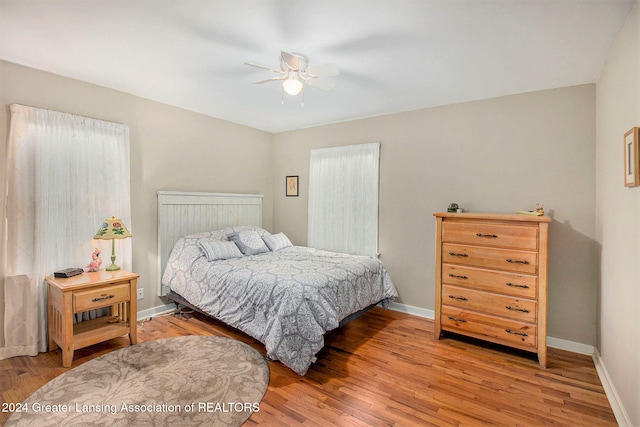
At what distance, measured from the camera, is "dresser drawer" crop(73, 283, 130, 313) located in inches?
102

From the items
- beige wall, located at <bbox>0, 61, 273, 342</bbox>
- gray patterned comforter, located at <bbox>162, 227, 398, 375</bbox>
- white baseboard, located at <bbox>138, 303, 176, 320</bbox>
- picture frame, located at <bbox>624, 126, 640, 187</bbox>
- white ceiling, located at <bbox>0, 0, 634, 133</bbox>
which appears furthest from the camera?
white baseboard, located at <bbox>138, 303, 176, 320</bbox>

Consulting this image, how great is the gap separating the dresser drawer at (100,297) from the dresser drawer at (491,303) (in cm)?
310

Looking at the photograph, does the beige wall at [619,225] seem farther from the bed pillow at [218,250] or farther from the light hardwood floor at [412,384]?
the bed pillow at [218,250]

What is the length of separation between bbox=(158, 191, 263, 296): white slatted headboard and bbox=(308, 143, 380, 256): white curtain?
1.04 meters

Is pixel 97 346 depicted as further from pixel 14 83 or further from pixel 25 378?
pixel 14 83

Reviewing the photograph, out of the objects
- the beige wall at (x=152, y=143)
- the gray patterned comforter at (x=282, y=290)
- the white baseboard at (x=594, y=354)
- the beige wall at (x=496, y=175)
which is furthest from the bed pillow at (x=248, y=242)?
the white baseboard at (x=594, y=354)

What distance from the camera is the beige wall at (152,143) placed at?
277 cm

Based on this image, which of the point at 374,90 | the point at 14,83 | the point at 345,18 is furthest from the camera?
the point at 374,90

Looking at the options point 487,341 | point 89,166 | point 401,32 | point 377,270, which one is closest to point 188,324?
point 89,166

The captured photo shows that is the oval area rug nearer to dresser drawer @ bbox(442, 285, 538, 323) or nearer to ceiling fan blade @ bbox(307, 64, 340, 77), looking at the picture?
dresser drawer @ bbox(442, 285, 538, 323)

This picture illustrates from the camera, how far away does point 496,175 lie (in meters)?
3.27

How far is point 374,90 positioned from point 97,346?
370 cm

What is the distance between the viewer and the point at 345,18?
1.93 metres

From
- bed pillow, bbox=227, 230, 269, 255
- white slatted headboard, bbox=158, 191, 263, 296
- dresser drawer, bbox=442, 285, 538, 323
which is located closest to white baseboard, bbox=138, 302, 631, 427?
white slatted headboard, bbox=158, 191, 263, 296
